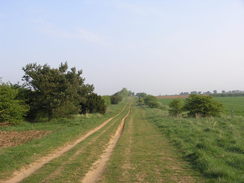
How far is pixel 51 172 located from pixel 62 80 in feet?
70.5

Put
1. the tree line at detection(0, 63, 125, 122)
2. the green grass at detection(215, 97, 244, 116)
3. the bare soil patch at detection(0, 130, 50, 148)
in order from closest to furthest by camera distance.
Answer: the bare soil patch at detection(0, 130, 50, 148) → the tree line at detection(0, 63, 125, 122) → the green grass at detection(215, 97, 244, 116)

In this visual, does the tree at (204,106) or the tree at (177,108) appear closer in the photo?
the tree at (204,106)

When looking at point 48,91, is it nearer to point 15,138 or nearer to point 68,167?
point 15,138

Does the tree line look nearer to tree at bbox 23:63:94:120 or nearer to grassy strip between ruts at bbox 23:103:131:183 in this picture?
tree at bbox 23:63:94:120

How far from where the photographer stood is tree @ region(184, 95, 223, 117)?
28.2 m

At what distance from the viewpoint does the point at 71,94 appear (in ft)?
90.8

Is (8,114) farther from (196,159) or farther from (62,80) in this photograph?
(196,159)

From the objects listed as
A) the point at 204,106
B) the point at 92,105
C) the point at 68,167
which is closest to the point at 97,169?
the point at 68,167

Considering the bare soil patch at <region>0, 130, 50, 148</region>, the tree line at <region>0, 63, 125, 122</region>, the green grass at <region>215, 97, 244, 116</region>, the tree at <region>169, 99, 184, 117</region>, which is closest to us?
the bare soil patch at <region>0, 130, 50, 148</region>

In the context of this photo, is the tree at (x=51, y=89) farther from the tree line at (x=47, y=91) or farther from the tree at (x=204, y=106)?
the tree at (x=204, y=106)

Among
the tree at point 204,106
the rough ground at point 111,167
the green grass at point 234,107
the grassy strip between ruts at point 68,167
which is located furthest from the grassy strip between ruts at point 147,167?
the green grass at point 234,107

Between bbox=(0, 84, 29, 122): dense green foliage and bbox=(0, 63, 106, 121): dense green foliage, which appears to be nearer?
bbox=(0, 84, 29, 122): dense green foliage

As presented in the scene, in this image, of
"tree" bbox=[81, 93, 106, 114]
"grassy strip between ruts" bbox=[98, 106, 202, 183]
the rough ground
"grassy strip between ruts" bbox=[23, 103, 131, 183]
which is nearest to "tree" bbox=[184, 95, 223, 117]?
"tree" bbox=[81, 93, 106, 114]

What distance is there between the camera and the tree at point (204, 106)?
28219mm
